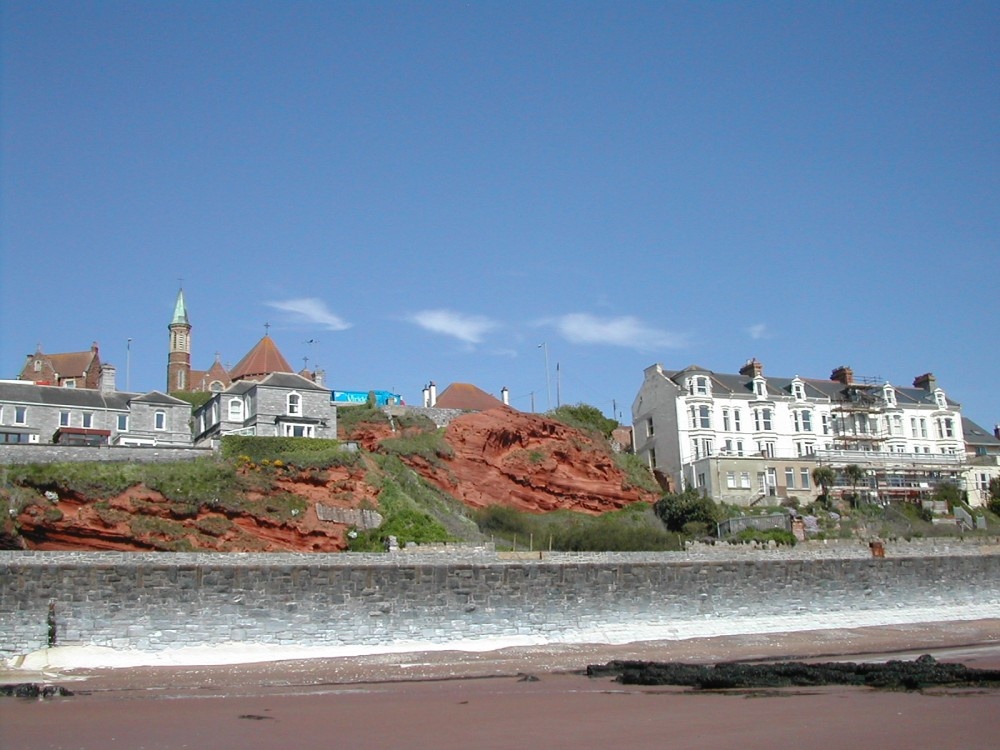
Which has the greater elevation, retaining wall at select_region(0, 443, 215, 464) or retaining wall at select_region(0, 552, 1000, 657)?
retaining wall at select_region(0, 443, 215, 464)

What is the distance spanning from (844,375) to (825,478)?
979cm

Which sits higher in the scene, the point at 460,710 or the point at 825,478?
the point at 825,478

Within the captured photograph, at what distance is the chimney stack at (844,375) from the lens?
186ft

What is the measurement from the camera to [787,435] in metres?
52.1

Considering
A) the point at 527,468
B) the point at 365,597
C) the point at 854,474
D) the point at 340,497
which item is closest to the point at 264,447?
the point at 340,497

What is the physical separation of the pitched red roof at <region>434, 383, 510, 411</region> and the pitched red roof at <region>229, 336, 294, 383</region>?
9.42 metres

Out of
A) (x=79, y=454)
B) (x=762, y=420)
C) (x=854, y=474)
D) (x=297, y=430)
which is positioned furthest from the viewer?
(x=762, y=420)

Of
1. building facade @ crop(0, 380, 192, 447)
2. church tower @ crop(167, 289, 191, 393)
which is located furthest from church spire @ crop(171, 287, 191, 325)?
building facade @ crop(0, 380, 192, 447)

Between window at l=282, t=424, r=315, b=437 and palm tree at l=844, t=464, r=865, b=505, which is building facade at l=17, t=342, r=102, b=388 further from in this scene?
palm tree at l=844, t=464, r=865, b=505

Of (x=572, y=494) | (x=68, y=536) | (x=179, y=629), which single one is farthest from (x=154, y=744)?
(x=572, y=494)

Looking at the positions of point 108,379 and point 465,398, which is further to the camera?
point 465,398

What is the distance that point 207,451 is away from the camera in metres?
36.3

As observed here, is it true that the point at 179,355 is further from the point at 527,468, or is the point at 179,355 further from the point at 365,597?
the point at 365,597

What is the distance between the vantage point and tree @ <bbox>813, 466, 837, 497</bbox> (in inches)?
1950
